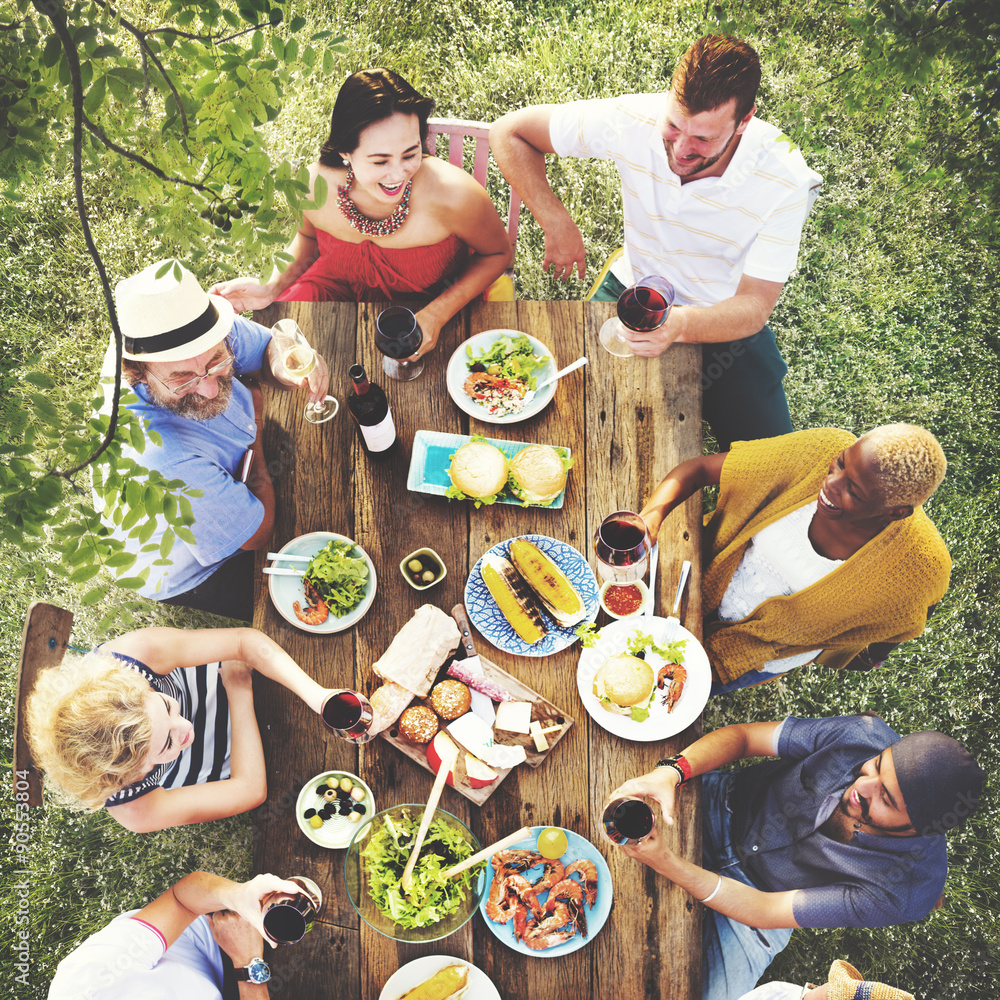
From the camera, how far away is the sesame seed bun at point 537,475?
2.36 m

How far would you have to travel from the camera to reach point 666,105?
243 cm

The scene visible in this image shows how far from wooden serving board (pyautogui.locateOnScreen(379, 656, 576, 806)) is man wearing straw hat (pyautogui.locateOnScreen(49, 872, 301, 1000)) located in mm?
493

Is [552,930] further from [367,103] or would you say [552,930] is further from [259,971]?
[367,103]

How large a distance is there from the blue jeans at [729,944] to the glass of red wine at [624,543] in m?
1.14

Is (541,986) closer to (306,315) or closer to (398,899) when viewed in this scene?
(398,899)

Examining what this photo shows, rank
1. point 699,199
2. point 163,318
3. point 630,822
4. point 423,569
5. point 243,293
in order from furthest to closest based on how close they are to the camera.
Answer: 1. point 243,293
2. point 699,199
3. point 423,569
4. point 163,318
5. point 630,822

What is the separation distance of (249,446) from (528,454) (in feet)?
3.15

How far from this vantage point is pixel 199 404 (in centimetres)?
237

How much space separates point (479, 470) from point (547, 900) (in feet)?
4.23

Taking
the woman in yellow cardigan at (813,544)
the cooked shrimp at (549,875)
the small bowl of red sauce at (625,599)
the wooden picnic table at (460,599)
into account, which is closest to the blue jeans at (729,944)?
the wooden picnic table at (460,599)

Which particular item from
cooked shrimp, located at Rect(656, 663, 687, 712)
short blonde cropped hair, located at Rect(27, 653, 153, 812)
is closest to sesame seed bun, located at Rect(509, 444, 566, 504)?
cooked shrimp, located at Rect(656, 663, 687, 712)

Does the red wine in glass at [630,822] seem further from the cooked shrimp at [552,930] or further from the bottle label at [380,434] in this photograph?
the bottle label at [380,434]

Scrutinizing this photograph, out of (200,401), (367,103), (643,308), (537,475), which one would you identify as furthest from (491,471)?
(367,103)

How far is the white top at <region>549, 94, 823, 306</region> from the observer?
2.49 metres
